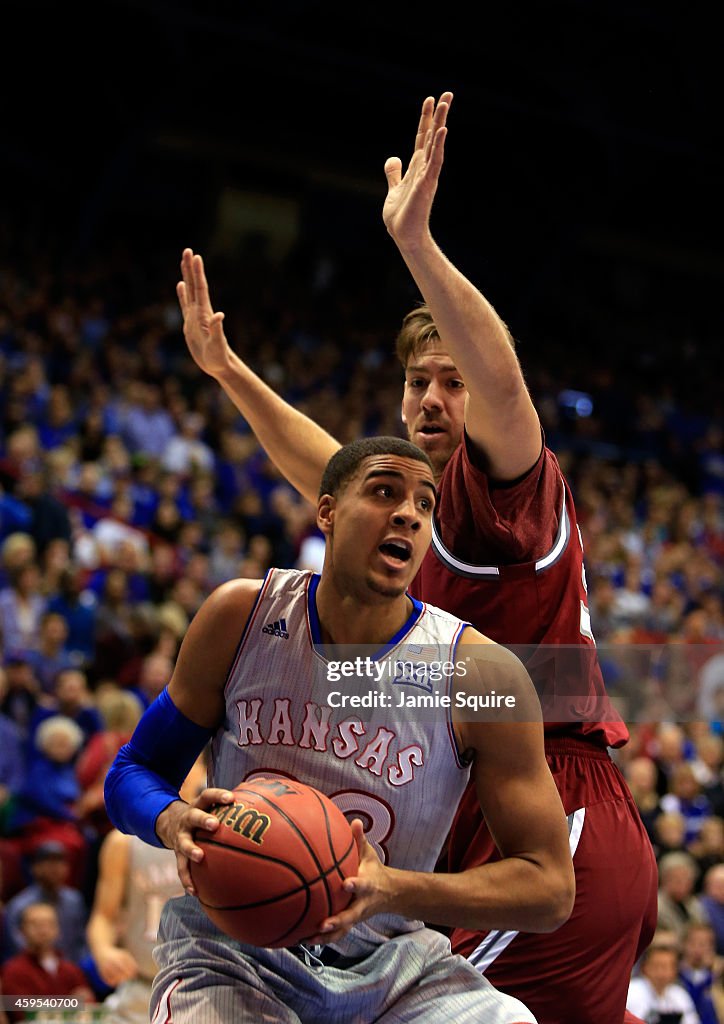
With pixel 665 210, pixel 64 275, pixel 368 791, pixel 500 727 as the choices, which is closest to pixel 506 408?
pixel 500 727

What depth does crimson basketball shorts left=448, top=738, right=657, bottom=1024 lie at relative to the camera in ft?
9.59

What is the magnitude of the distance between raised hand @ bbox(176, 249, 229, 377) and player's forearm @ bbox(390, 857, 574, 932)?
1.90 metres

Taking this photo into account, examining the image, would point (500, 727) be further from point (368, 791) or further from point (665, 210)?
point (665, 210)

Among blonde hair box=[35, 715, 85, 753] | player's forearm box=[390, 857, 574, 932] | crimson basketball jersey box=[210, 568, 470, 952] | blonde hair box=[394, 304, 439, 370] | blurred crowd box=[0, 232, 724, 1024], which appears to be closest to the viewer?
player's forearm box=[390, 857, 574, 932]

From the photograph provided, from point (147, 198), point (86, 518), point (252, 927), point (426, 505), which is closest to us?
point (252, 927)

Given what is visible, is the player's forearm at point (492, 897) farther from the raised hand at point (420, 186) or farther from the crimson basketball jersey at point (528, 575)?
the raised hand at point (420, 186)

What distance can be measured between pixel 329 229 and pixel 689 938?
14.3 m

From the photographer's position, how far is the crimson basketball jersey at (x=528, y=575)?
9.72 ft


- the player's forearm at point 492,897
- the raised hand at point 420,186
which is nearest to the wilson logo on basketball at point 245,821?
the player's forearm at point 492,897

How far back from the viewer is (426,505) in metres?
2.78

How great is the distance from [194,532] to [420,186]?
740 cm

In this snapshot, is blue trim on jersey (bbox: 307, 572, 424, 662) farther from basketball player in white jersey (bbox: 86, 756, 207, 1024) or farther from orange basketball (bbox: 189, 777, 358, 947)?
basketball player in white jersey (bbox: 86, 756, 207, 1024)

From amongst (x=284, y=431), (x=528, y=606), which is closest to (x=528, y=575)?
(x=528, y=606)

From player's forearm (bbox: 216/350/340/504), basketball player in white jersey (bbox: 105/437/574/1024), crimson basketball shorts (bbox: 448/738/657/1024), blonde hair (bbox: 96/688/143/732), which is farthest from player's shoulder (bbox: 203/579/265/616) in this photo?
blonde hair (bbox: 96/688/143/732)
